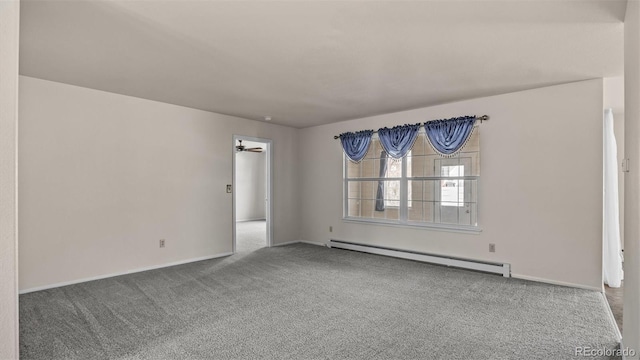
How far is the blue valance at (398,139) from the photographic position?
16.7 feet

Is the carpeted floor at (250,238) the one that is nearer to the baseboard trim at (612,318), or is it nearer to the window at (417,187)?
the window at (417,187)

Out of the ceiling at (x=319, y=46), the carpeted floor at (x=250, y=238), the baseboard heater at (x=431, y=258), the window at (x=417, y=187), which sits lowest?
the carpeted floor at (x=250, y=238)

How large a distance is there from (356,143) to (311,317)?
3.45 m

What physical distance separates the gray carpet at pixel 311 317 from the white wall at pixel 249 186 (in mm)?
5968

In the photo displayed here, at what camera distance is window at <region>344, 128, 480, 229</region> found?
472cm

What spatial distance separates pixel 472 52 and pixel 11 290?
11.2 feet

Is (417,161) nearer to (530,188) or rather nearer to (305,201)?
(530,188)

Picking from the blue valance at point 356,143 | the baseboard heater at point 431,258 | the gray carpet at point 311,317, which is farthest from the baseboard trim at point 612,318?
the blue valance at point 356,143

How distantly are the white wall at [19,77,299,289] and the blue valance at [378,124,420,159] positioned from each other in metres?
2.39

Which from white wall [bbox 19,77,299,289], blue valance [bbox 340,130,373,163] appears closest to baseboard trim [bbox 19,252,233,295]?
white wall [bbox 19,77,299,289]

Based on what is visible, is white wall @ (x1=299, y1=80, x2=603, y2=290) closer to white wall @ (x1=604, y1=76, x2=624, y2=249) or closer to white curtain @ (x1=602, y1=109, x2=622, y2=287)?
white wall @ (x1=604, y1=76, x2=624, y2=249)

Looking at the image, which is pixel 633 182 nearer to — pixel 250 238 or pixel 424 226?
pixel 424 226

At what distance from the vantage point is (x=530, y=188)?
4.11 metres

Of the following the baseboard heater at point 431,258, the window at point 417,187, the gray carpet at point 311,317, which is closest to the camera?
the gray carpet at point 311,317
